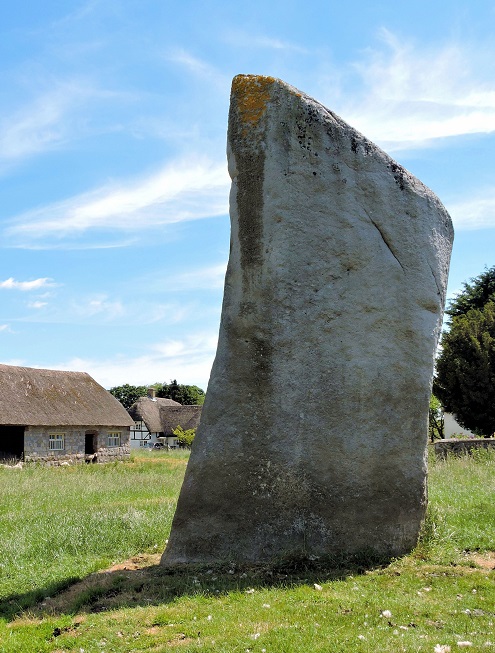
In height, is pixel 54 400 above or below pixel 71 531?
above

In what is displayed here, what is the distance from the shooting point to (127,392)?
94.6 meters

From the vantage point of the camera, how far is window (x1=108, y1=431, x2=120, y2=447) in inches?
1434

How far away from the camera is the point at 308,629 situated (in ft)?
16.4

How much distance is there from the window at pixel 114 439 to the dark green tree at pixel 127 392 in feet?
185

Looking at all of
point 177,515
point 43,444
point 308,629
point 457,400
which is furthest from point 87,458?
point 308,629

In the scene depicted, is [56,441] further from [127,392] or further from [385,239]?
[127,392]

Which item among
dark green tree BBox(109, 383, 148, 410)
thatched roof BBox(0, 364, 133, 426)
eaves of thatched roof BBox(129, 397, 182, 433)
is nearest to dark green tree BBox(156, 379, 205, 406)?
dark green tree BBox(109, 383, 148, 410)

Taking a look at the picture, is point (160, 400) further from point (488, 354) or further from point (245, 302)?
point (245, 302)

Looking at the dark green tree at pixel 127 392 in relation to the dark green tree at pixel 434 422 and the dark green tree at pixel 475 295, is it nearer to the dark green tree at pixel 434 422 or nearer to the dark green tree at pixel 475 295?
the dark green tree at pixel 434 422

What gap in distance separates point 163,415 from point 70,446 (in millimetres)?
27715

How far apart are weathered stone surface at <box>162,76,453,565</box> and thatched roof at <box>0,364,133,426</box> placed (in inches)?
994

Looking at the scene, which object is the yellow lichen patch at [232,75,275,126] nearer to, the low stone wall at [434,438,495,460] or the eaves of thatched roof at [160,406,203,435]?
the low stone wall at [434,438,495,460]

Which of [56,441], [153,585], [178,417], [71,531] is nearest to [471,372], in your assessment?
[56,441]

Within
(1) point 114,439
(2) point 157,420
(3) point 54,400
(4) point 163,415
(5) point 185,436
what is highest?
(3) point 54,400
